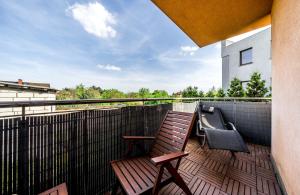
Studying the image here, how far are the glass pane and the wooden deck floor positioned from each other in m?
8.88

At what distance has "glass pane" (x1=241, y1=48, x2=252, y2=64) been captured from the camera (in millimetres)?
9852

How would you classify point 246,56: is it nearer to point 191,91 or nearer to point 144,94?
point 191,91

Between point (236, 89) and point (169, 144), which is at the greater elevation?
point (236, 89)

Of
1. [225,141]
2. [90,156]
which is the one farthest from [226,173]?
[90,156]

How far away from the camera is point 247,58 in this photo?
33.2 ft

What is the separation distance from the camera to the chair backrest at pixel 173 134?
185cm

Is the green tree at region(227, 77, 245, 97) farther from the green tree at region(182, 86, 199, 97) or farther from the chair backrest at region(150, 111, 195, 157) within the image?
the chair backrest at region(150, 111, 195, 157)

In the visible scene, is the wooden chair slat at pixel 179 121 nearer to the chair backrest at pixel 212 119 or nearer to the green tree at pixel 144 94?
the green tree at pixel 144 94

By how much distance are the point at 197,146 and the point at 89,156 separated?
2656 millimetres

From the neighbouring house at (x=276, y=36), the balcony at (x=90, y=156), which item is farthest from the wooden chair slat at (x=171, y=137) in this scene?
the neighbouring house at (x=276, y=36)

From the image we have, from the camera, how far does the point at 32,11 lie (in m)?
11.2

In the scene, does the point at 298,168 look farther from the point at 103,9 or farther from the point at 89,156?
the point at 103,9

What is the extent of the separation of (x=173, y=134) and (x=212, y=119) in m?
2.45

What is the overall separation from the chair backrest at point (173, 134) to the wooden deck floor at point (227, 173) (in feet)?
1.68
